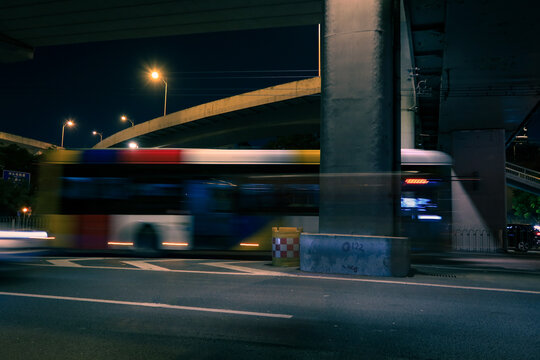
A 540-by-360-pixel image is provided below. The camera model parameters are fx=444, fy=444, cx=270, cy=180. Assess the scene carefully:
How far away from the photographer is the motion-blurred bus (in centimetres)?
1331

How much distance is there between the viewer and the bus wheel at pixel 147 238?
44.0 ft

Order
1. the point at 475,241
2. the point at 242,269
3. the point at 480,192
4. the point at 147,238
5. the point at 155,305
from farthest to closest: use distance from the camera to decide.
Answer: the point at 480,192 < the point at 475,241 < the point at 147,238 < the point at 242,269 < the point at 155,305

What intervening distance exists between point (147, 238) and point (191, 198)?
1.82 metres

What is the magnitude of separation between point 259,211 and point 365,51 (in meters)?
5.74

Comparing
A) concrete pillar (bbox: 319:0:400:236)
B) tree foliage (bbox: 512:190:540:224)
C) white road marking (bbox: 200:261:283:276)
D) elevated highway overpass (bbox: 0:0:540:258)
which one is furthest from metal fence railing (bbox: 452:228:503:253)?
tree foliage (bbox: 512:190:540:224)

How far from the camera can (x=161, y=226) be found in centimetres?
1337

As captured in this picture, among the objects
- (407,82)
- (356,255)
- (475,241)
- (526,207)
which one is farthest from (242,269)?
(526,207)

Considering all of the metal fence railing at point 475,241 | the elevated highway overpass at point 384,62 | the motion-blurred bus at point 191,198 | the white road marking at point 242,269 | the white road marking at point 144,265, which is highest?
the elevated highway overpass at point 384,62

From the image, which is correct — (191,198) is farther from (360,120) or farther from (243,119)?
(243,119)

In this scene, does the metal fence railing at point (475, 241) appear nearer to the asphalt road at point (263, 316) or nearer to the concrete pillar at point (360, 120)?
the asphalt road at point (263, 316)

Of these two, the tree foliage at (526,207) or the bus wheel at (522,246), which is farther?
the tree foliage at (526,207)

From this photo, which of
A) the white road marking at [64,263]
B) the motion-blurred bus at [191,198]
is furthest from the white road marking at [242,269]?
the white road marking at [64,263]

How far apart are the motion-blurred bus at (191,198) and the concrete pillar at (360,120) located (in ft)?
11.2

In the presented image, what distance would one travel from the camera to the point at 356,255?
30.4ft
